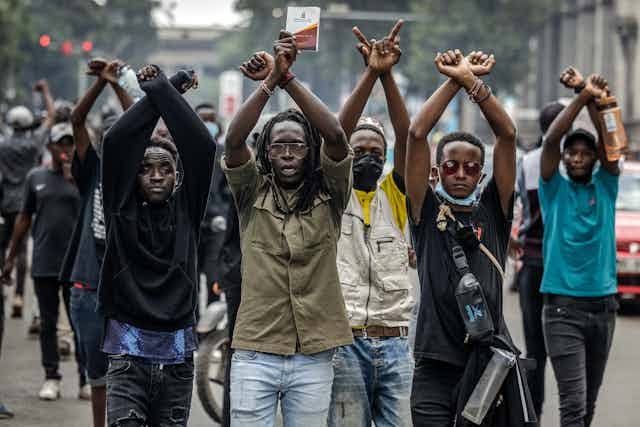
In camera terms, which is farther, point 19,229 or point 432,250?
point 19,229

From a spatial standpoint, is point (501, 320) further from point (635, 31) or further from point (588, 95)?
point (635, 31)

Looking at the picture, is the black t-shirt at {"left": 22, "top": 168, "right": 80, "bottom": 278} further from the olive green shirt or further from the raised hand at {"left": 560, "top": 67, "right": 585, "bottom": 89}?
the olive green shirt

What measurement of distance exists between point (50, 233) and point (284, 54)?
16.6ft

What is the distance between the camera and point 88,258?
7.71m

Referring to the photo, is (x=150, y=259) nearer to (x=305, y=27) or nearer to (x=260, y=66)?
(x=260, y=66)

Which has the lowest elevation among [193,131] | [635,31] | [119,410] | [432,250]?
[119,410]

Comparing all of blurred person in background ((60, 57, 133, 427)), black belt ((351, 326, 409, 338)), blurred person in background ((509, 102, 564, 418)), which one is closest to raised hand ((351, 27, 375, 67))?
black belt ((351, 326, 409, 338))

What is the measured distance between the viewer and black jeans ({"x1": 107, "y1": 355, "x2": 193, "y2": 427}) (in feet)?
18.3

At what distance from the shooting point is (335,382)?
229 inches

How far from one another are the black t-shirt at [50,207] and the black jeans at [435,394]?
4.64 meters

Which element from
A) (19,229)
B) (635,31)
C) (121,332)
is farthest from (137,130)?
(635,31)

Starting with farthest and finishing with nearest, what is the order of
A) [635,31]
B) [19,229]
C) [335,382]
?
[635,31] < [19,229] < [335,382]

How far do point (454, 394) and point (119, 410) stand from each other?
1.33m

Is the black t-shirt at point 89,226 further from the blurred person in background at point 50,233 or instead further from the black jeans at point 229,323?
the blurred person in background at point 50,233
